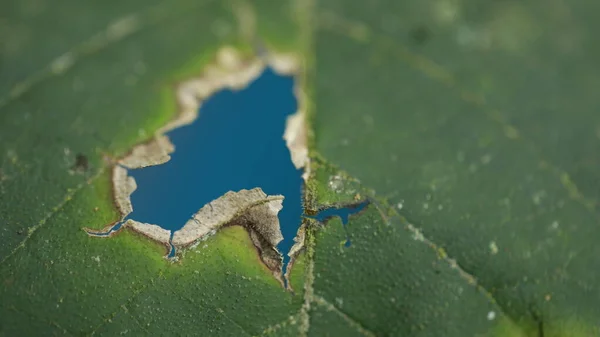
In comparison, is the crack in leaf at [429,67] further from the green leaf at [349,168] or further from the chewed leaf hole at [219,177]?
the chewed leaf hole at [219,177]

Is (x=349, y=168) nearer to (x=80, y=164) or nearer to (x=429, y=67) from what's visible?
(x=429, y=67)

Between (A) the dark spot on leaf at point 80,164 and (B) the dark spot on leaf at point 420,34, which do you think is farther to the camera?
(A) the dark spot on leaf at point 80,164

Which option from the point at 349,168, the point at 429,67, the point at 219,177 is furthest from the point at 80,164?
the point at 429,67

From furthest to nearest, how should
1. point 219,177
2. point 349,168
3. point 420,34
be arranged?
point 219,177, point 349,168, point 420,34

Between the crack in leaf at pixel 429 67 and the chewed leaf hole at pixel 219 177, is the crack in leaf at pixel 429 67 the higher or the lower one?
the higher one

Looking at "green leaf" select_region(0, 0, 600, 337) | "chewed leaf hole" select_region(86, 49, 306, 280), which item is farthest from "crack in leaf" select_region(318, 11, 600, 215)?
"chewed leaf hole" select_region(86, 49, 306, 280)

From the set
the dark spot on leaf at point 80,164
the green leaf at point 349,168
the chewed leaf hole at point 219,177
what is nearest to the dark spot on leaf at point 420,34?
the green leaf at point 349,168
